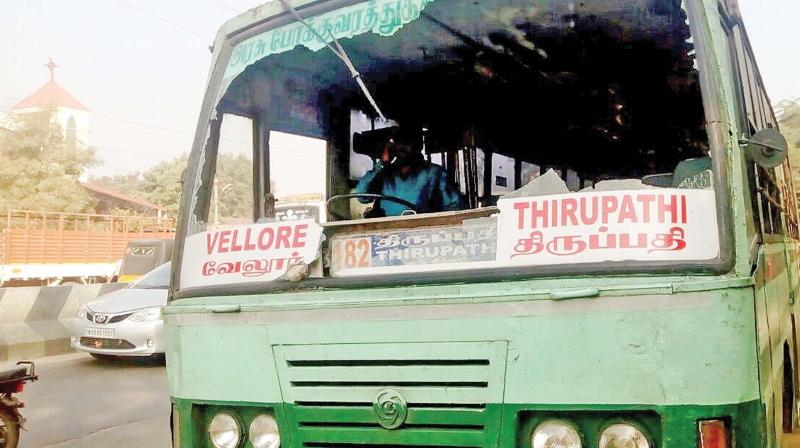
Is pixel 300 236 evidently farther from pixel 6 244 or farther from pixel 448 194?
pixel 6 244

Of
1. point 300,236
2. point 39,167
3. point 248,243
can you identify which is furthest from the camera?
point 39,167

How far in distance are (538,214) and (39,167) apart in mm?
35501

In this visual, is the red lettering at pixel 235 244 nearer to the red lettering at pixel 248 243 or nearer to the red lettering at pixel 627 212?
the red lettering at pixel 248 243

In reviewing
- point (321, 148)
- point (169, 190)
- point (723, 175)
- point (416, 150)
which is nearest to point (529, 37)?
point (416, 150)

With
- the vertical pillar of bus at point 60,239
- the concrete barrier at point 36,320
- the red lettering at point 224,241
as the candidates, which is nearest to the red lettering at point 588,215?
the red lettering at point 224,241

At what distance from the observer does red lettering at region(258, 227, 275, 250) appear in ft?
9.44

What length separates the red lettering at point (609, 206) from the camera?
2.33m

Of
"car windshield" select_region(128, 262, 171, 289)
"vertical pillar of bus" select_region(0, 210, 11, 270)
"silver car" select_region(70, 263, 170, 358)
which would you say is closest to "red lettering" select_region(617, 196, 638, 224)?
"silver car" select_region(70, 263, 170, 358)

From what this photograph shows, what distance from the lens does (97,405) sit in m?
7.40

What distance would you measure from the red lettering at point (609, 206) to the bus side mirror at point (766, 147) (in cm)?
49

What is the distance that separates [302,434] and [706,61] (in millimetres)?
1856

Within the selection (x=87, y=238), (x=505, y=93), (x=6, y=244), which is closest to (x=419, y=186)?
(x=505, y=93)

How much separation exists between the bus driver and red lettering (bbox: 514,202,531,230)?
4.73ft

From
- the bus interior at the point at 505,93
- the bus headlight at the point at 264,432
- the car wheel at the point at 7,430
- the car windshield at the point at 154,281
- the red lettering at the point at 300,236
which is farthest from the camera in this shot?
the car windshield at the point at 154,281
